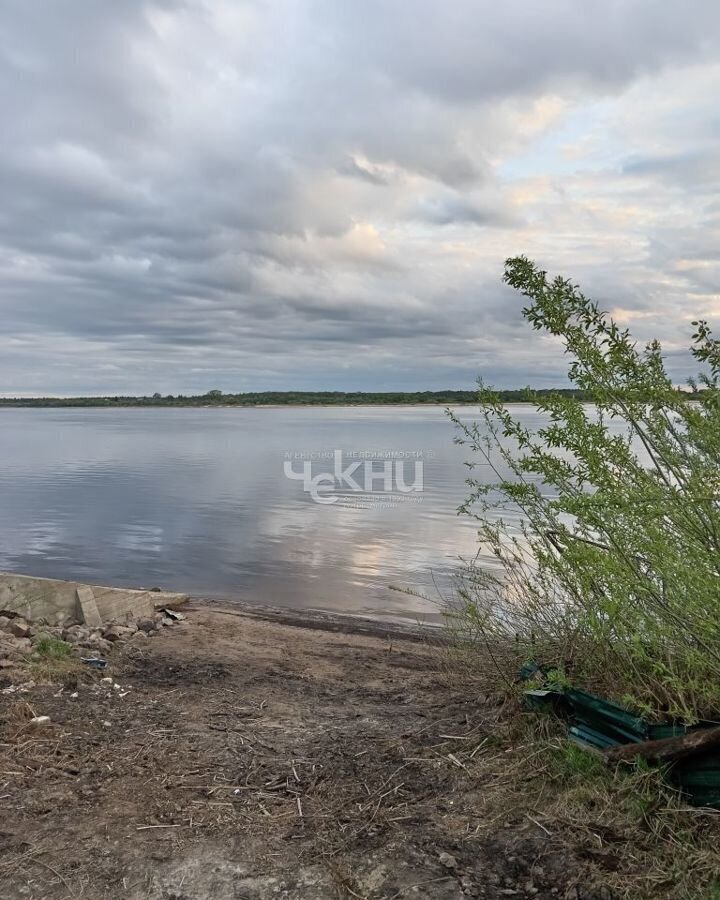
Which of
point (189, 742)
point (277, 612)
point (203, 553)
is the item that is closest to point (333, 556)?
point (203, 553)

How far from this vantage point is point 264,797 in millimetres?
4520

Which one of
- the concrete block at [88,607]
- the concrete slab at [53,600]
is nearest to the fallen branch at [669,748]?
the concrete block at [88,607]

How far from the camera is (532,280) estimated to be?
411 cm

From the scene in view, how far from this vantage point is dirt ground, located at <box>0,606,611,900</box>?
3.61m

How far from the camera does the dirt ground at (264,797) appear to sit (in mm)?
3609

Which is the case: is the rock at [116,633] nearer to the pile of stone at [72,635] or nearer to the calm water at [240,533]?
the pile of stone at [72,635]

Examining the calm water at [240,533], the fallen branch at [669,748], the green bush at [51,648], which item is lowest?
the calm water at [240,533]

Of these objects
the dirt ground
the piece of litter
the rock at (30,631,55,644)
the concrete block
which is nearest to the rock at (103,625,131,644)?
the concrete block

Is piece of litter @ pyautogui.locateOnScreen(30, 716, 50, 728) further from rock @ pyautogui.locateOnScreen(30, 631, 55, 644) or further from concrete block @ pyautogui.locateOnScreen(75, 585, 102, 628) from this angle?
concrete block @ pyautogui.locateOnScreen(75, 585, 102, 628)

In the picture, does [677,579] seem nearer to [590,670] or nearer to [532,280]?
[590,670]

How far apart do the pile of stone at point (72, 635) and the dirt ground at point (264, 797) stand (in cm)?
83

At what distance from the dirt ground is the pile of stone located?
0.83 metres

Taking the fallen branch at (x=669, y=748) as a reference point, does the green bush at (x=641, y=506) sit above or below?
above

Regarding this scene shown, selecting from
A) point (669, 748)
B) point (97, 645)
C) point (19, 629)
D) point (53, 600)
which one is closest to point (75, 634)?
point (97, 645)
